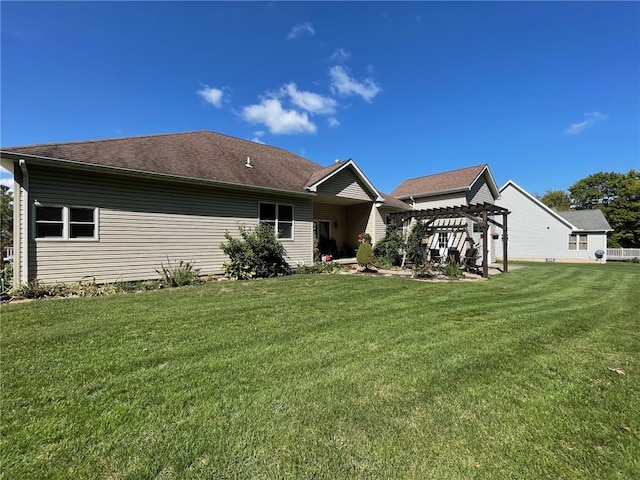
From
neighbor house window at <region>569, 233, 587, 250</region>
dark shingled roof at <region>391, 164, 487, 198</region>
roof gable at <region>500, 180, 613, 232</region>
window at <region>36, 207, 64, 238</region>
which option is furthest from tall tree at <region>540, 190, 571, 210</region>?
window at <region>36, 207, 64, 238</region>

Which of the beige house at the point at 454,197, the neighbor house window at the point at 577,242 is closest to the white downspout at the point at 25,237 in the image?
the beige house at the point at 454,197

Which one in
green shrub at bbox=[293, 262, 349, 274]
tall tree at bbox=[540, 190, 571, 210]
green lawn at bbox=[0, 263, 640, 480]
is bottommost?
green lawn at bbox=[0, 263, 640, 480]

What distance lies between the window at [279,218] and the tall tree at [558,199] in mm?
59809

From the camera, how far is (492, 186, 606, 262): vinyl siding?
24406 mm

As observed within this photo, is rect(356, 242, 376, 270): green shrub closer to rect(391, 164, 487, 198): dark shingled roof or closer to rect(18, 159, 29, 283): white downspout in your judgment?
rect(391, 164, 487, 198): dark shingled roof

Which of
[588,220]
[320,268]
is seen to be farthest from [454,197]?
[588,220]

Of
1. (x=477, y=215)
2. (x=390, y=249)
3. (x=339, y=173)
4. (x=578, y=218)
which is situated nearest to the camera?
(x=339, y=173)

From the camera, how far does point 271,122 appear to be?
21562mm

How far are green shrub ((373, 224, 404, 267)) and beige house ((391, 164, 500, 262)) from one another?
2755 millimetres

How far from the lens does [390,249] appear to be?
1501 centimetres

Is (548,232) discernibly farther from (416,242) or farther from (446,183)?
(416,242)

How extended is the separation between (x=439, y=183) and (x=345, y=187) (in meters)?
8.03

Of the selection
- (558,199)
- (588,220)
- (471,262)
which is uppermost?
(558,199)

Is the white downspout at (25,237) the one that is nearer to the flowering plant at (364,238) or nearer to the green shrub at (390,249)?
the flowering plant at (364,238)
